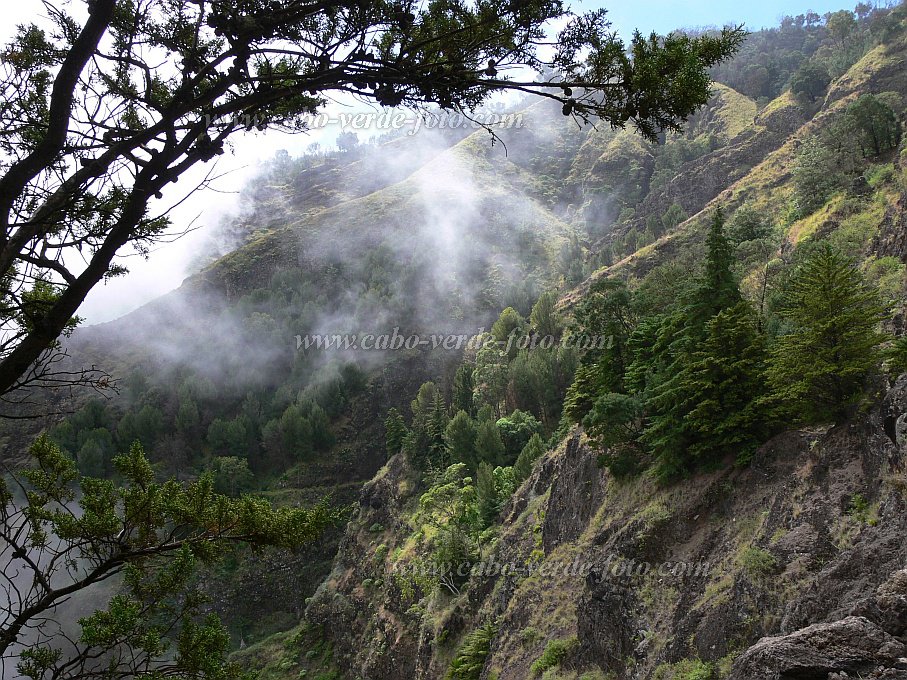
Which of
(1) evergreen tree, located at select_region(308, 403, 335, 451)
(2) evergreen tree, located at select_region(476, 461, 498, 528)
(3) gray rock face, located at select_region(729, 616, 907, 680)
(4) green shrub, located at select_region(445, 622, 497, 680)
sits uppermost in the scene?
(1) evergreen tree, located at select_region(308, 403, 335, 451)

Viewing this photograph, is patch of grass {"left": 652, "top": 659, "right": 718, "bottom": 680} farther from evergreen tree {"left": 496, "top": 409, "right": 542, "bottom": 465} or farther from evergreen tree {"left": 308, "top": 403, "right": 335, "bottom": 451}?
evergreen tree {"left": 308, "top": 403, "right": 335, "bottom": 451}

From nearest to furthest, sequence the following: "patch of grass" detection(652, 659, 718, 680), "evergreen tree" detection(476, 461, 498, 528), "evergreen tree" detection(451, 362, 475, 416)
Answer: "patch of grass" detection(652, 659, 718, 680), "evergreen tree" detection(476, 461, 498, 528), "evergreen tree" detection(451, 362, 475, 416)

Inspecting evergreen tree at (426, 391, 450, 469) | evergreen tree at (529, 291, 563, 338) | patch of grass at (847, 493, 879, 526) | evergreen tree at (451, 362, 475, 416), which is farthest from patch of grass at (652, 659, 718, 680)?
evergreen tree at (529, 291, 563, 338)

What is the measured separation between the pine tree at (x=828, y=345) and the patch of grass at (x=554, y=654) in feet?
34.7

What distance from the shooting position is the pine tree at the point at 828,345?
45.7ft

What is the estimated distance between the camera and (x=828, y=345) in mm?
14508

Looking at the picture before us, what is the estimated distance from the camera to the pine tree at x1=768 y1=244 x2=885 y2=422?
45.7 feet

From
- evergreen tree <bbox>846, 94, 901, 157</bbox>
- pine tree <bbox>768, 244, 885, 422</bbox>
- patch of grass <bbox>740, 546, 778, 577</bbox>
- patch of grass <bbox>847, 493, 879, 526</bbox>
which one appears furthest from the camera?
evergreen tree <bbox>846, 94, 901, 157</bbox>

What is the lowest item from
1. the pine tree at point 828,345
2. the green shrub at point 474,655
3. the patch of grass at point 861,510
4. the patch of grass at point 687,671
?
the green shrub at point 474,655

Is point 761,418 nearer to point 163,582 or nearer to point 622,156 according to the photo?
point 163,582

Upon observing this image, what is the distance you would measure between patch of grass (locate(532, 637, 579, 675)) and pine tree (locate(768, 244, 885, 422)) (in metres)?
10.6

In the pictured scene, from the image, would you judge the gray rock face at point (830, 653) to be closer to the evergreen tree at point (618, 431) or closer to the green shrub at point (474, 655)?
the evergreen tree at point (618, 431)

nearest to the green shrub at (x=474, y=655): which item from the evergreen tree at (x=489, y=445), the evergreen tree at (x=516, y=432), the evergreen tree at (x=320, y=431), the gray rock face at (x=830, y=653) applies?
the gray rock face at (x=830, y=653)

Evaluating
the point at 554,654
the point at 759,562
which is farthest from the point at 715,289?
the point at 554,654
